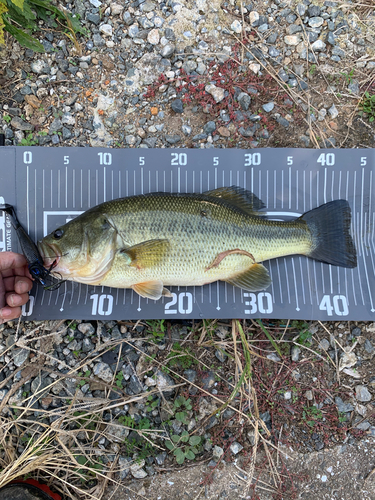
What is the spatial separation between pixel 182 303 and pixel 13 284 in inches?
64.4

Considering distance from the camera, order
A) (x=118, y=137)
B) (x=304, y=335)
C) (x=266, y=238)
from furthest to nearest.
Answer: (x=118, y=137) < (x=304, y=335) < (x=266, y=238)

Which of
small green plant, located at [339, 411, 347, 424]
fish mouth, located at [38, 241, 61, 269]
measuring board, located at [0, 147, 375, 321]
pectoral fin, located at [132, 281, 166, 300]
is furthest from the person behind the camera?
measuring board, located at [0, 147, 375, 321]

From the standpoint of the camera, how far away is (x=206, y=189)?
10.7 feet

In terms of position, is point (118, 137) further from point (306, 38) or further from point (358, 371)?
point (358, 371)

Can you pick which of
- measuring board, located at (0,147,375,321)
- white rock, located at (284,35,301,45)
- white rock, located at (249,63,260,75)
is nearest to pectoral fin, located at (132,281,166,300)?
measuring board, located at (0,147,375,321)

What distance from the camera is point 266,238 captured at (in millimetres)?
2881

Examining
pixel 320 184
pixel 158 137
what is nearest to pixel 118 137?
pixel 158 137

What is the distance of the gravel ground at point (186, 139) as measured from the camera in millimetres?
2896

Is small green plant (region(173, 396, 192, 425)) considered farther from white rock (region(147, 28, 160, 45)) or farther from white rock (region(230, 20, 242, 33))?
white rock (region(230, 20, 242, 33))

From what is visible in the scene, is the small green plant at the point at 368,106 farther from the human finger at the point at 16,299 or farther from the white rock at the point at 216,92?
the human finger at the point at 16,299

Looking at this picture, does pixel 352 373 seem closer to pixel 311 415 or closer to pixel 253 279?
pixel 311 415

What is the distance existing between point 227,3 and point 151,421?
4.42 metres

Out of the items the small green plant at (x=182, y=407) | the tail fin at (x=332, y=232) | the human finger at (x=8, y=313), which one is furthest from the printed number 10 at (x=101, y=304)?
the tail fin at (x=332, y=232)

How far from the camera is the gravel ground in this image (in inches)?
114
